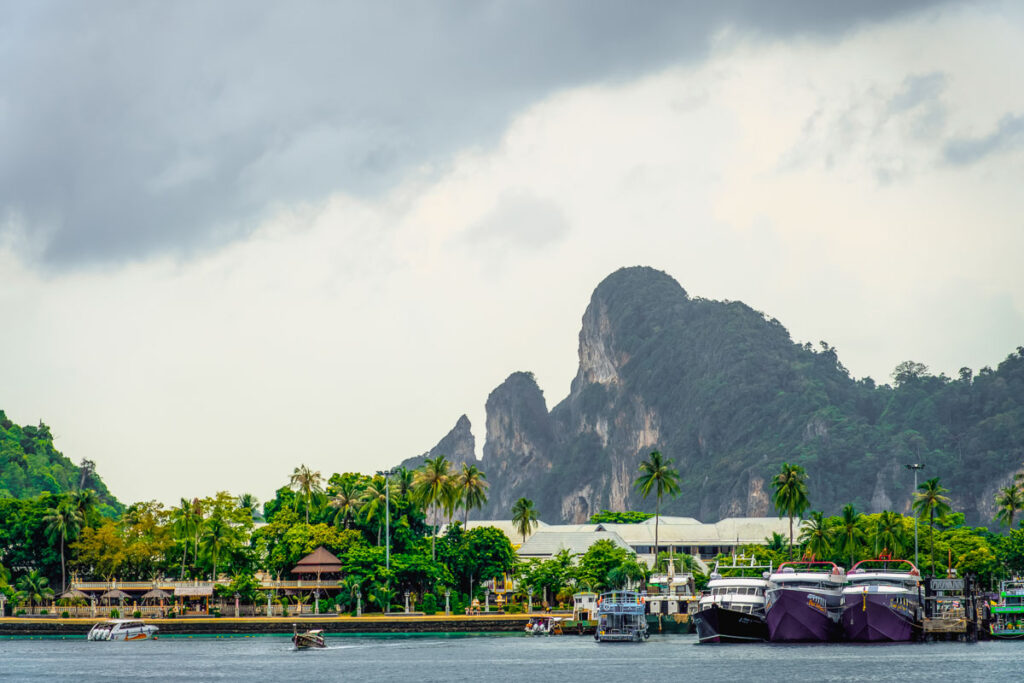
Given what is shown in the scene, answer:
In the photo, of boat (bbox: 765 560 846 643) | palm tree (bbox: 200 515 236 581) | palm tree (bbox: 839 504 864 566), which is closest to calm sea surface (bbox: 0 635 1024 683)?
boat (bbox: 765 560 846 643)

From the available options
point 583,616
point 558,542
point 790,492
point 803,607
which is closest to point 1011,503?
point 790,492

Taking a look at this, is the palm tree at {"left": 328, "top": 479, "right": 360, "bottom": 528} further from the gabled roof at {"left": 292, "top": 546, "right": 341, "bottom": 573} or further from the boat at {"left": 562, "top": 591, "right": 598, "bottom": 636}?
the boat at {"left": 562, "top": 591, "right": 598, "bottom": 636}

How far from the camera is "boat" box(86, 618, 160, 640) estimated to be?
136 meters

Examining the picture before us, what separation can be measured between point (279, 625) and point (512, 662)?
157ft

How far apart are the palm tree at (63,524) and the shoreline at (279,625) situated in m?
11.1

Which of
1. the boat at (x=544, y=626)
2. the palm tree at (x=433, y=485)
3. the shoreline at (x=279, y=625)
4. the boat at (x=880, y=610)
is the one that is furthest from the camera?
the palm tree at (x=433, y=485)

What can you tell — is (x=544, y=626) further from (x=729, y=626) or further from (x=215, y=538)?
(x=215, y=538)

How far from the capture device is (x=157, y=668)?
98.4 m

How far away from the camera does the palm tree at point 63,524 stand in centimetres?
15438

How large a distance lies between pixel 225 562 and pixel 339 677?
65.5m

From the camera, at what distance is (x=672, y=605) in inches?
5635

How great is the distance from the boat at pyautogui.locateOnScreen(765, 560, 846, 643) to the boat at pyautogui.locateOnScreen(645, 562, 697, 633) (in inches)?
1080

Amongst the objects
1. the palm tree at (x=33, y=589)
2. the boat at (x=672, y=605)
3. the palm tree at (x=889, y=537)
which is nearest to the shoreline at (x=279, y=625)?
the palm tree at (x=33, y=589)

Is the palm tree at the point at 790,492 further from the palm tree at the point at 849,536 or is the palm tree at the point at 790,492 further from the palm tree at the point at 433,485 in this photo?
the palm tree at the point at 433,485
